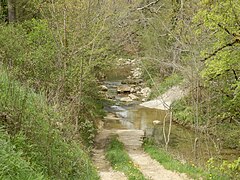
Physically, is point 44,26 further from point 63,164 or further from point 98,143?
point 63,164

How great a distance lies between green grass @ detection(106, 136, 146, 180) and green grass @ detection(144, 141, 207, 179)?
1.01 meters

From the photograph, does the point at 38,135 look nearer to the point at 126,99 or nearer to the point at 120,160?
the point at 120,160

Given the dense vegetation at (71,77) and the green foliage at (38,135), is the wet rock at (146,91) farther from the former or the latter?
the green foliage at (38,135)

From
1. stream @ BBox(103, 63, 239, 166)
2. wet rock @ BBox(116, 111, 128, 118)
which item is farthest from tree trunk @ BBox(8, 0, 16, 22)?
wet rock @ BBox(116, 111, 128, 118)

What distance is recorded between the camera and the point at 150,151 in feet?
51.1

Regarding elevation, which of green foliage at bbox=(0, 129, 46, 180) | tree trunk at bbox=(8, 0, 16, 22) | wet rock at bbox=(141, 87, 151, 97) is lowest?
green foliage at bbox=(0, 129, 46, 180)

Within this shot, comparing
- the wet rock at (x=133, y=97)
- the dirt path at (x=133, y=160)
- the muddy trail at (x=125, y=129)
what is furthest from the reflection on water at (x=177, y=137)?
the wet rock at (x=133, y=97)

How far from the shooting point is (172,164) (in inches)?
515

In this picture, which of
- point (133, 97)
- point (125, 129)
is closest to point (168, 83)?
point (133, 97)

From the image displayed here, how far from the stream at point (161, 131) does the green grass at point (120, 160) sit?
2.09 metres

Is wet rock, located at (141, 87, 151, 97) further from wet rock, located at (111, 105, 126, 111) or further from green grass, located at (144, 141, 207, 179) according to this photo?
green grass, located at (144, 141, 207, 179)

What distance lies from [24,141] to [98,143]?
1045 centimetres

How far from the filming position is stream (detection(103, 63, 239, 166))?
15.7m

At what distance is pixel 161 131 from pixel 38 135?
14.7 meters
